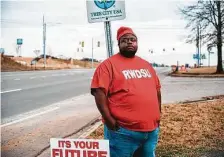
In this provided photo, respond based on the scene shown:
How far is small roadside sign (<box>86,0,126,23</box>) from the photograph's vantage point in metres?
5.27

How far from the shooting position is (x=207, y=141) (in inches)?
263

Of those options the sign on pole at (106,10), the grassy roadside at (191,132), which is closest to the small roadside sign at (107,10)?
the sign on pole at (106,10)

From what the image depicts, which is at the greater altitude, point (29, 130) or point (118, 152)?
point (118, 152)

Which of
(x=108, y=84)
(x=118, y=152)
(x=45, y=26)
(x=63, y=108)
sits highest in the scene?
(x=45, y=26)

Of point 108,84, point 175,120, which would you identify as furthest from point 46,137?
point 108,84

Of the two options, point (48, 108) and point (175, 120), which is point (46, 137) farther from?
point (48, 108)

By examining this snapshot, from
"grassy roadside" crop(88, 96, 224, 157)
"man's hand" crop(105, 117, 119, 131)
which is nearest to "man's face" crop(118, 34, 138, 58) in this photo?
"man's hand" crop(105, 117, 119, 131)

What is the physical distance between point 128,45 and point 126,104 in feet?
1.89

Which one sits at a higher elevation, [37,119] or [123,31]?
[123,31]

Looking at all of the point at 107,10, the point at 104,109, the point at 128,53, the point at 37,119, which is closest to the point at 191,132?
the point at 107,10

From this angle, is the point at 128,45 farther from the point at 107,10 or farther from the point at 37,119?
the point at 37,119

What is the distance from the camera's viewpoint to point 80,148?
11.7ft

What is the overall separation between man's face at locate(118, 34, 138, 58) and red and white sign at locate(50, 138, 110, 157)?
874 millimetres

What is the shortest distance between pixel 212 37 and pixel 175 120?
31.4 meters
